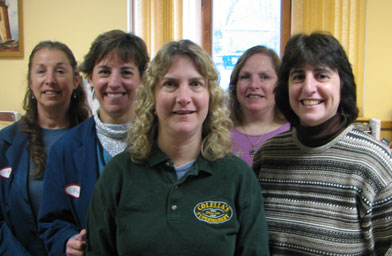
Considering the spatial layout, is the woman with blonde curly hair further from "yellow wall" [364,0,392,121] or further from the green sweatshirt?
"yellow wall" [364,0,392,121]

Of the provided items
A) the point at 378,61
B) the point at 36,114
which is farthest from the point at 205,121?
the point at 378,61

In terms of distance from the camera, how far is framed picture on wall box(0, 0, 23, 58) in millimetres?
3836

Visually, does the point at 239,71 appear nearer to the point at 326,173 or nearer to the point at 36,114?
the point at 326,173

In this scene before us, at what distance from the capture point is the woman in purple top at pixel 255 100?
1854 mm

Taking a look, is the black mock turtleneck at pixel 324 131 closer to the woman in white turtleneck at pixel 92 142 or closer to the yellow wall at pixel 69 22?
the woman in white turtleneck at pixel 92 142

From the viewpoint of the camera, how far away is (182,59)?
1.17 metres

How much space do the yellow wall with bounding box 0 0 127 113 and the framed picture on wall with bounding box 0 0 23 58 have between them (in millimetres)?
61

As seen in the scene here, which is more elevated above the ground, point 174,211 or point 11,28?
point 11,28

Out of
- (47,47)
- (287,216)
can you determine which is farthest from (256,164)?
(47,47)

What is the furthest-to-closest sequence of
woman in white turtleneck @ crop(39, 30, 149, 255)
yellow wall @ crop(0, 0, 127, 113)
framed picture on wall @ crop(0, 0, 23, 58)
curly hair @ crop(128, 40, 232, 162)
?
framed picture on wall @ crop(0, 0, 23, 58) < yellow wall @ crop(0, 0, 127, 113) < woman in white turtleneck @ crop(39, 30, 149, 255) < curly hair @ crop(128, 40, 232, 162)

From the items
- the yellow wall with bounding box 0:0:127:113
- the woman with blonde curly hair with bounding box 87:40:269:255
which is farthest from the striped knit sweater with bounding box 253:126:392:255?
the yellow wall with bounding box 0:0:127:113

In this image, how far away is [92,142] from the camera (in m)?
1.43

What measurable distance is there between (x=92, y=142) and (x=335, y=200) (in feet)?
3.34

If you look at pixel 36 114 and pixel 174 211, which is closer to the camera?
pixel 174 211
